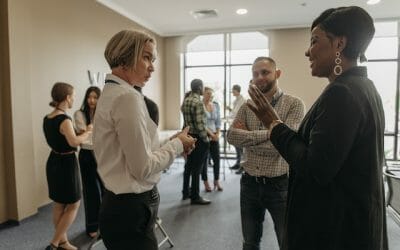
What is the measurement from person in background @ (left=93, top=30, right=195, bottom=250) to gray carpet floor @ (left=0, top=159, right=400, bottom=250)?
1.66 m

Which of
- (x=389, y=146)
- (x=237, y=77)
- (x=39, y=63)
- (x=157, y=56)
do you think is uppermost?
(x=237, y=77)

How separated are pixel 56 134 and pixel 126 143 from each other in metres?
1.63

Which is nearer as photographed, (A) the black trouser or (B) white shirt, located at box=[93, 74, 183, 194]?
(B) white shirt, located at box=[93, 74, 183, 194]

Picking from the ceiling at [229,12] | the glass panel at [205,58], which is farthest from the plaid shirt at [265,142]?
the glass panel at [205,58]

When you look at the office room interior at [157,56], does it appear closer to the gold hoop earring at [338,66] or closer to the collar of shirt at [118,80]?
the collar of shirt at [118,80]

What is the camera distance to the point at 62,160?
2498 millimetres

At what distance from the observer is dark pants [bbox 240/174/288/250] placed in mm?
1617

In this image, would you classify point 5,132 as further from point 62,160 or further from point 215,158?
point 215,158

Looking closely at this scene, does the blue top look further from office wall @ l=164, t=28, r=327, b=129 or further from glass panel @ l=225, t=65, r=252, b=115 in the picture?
office wall @ l=164, t=28, r=327, b=129

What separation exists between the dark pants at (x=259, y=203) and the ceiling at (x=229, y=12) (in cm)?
→ 387

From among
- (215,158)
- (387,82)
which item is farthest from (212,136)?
(387,82)

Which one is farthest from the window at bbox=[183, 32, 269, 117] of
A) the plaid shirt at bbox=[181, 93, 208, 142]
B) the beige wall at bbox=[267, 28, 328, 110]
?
the plaid shirt at bbox=[181, 93, 208, 142]

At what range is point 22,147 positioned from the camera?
3.22 metres

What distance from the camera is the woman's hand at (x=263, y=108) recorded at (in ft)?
3.46
